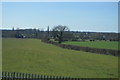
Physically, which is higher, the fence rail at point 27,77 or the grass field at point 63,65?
the fence rail at point 27,77

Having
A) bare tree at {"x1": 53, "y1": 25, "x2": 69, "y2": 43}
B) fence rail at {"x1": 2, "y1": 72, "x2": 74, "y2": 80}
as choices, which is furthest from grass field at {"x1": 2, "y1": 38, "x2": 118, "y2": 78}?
bare tree at {"x1": 53, "y1": 25, "x2": 69, "y2": 43}

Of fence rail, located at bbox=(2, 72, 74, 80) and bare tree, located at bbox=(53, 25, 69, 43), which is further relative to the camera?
bare tree, located at bbox=(53, 25, 69, 43)

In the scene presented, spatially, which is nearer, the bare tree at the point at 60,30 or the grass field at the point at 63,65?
the grass field at the point at 63,65

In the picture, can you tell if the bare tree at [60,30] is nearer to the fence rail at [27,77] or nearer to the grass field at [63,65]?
the grass field at [63,65]

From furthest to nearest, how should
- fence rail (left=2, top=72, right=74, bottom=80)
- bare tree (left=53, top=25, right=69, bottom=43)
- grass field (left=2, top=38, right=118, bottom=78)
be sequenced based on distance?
bare tree (left=53, top=25, right=69, bottom=43) < grass field (left=2, top=38, right=118, bottom=78) < fence rail (left=2, top=72, right=74, bottom=80)

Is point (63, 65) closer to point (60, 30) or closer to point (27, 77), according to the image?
point (27, 77)

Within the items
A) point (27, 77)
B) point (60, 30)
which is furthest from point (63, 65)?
point (60, 30)

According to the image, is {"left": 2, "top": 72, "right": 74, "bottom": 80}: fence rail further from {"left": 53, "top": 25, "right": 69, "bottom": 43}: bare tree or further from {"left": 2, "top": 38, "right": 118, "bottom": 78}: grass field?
{"left": 53, "top": 25, "right": 69, "bottom": 43}: bare tree

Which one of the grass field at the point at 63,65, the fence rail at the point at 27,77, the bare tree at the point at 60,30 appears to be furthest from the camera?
the bare tree at the point at 60,30

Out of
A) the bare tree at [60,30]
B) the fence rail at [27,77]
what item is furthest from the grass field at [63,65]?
the bare tree at [60,30]

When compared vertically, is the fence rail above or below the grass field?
above

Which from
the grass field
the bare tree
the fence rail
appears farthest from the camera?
the bare tree

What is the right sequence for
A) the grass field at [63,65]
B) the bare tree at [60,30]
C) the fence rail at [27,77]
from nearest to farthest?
the fence rail at [27,77]
the grass field at [63,65]
the bare tree at [60,30]

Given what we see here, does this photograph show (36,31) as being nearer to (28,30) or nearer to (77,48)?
(28,30)
